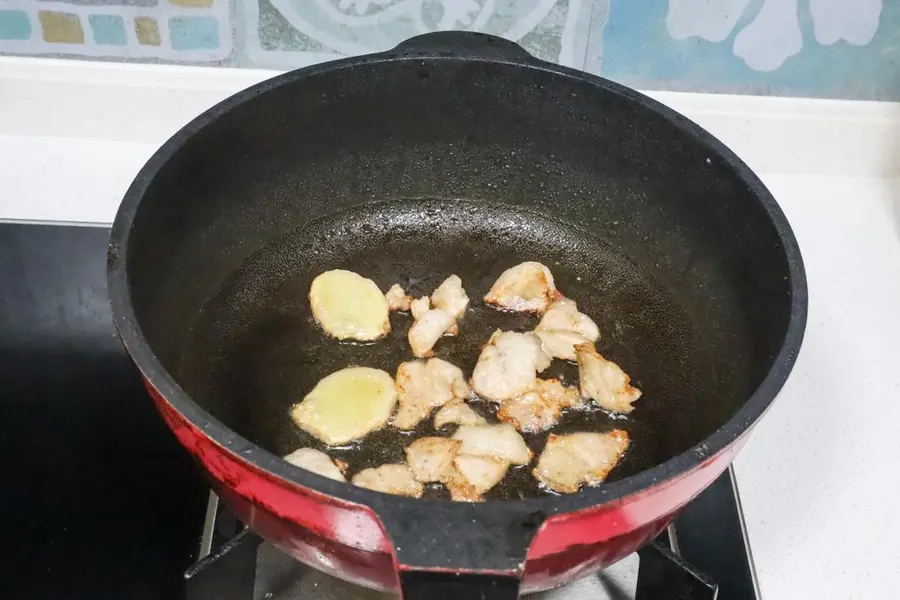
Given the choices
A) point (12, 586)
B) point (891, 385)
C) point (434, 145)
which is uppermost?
point (434, 145)

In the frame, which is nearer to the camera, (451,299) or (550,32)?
(451,299)

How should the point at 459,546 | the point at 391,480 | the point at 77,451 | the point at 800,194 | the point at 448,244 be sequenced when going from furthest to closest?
the point at 800,194 → the point at 448,244 → the point at 77,451 → the point at 391,480 → the point at 459,546

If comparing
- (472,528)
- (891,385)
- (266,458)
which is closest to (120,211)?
(266,458)

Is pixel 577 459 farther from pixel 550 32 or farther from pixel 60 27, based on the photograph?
pixel 60 27

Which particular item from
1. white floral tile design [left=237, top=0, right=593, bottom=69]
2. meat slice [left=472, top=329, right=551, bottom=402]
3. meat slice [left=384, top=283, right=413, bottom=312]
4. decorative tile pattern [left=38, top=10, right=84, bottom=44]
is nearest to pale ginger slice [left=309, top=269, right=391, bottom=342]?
meat slice [left=384, top=283, right=413, bottom=312]

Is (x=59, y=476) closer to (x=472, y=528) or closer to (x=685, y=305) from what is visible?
(x=472, y=528)

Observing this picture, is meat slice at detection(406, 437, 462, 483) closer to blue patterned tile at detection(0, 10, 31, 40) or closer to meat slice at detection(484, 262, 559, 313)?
meat slice at detection(484, 262, 559, 313)

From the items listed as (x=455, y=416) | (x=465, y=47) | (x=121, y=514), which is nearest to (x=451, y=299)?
(x=455, y=416)
